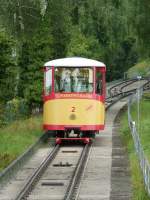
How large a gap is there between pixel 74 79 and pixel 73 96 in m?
0.79

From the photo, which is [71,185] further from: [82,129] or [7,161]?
[82,129]

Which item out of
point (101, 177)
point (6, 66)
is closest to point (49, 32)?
point (6, 66)

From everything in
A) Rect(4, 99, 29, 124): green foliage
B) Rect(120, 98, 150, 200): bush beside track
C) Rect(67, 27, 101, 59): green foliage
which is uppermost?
Rect(67, 27, 101, 59): green foliage

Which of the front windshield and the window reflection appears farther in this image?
the window reflection

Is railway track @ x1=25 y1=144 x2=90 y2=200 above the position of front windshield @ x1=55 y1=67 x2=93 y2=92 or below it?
below

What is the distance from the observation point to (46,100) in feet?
109

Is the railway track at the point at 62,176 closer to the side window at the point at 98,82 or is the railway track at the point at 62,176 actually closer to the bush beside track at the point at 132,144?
the bush beside track at the point at 132,144

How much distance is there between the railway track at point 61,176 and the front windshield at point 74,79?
253 centimetres

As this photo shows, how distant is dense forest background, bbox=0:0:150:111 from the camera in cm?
4594

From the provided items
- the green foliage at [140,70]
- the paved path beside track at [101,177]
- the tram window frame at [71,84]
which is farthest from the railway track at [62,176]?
the green foliage at [140,70]

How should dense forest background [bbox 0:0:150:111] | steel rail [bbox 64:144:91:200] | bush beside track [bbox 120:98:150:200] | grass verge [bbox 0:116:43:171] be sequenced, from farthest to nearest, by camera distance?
dense forest background [bbox 0:0:150:111] < grass verge [bbox 0:116:43:171] < steel rail [bbox 64:144:91:200] < bush beside track [bbox 120:98:150:200]

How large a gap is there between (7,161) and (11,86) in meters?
19.3

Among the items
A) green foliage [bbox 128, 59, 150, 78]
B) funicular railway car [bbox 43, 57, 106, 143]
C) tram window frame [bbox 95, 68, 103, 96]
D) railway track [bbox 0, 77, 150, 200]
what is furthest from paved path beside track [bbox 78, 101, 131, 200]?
green foliage [bbox 128, 59, 150, 78]

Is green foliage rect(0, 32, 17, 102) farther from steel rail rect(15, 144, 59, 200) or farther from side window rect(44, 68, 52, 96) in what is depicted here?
steel rail rect(15, 144, 59, 200)
